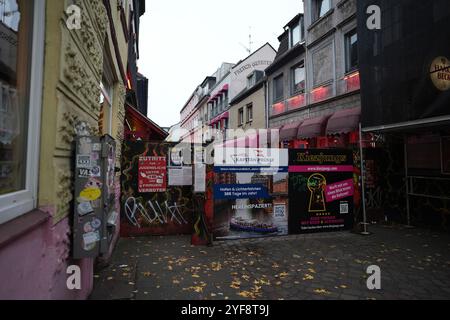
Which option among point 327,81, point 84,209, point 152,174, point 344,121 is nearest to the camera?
point 84,209

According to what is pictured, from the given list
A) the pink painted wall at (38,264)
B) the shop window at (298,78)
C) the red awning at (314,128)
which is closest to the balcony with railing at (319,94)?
the shop window at (298,78)

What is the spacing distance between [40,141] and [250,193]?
4.85m

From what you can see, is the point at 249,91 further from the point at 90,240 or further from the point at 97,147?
the point at 90,240

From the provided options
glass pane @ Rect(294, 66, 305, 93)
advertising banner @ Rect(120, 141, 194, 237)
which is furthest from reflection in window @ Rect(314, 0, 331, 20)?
advertising banner @ Rect(120, 141, 194, 237)

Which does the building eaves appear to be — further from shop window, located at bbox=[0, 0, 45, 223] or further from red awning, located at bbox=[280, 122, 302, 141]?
shop window, located at bbox=[0, 0, 45, 223]

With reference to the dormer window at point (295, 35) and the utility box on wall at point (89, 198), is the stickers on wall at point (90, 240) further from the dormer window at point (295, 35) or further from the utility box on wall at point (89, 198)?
the dormer window at point (295, 35)

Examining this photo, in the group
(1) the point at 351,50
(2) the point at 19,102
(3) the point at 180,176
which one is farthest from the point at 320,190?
(1) the point at 351,50

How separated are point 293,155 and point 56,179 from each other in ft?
17.9

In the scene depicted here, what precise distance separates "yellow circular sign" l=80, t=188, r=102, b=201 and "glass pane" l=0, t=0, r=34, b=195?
2.48 feet

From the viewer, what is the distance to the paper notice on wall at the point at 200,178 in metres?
6.37

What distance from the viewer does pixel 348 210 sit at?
753 centimetres

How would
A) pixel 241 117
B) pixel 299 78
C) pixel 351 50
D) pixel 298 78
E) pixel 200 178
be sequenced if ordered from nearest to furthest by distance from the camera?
pixel 200 178, pixel 351 50, pixel 299 78, pixel 298 78, pixel 241 117

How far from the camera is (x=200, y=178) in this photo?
252 inches
